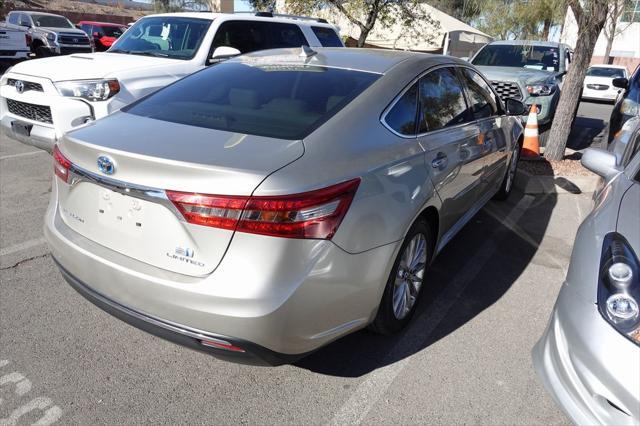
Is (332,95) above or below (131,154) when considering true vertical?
above

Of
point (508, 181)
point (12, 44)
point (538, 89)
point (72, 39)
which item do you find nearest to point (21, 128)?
point (508, 181)

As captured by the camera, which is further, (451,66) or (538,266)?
(538,266)

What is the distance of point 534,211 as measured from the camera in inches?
228

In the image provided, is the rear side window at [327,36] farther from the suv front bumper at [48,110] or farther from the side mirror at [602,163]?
the side mirror at [602,163]

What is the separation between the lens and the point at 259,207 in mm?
2086

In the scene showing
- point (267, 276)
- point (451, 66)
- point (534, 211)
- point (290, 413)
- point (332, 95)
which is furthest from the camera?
point (534, 211)

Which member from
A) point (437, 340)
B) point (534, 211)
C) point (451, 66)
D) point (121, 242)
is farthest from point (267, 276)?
point (534, 211)

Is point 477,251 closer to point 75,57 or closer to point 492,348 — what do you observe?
point 492,348

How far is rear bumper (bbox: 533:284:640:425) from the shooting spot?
→ 1.87 m

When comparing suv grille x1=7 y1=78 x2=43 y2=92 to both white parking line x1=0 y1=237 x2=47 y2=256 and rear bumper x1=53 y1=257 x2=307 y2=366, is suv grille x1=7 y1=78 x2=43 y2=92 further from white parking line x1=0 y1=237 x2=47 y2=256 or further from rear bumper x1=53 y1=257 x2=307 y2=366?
rear bumper x1=53 y1=257 x2=307 y2=366

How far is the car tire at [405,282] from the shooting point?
9.30ft

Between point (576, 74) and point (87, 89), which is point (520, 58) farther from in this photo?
point (87, 89)

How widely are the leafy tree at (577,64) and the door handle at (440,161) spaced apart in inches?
163

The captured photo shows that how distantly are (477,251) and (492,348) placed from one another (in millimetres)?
1555
